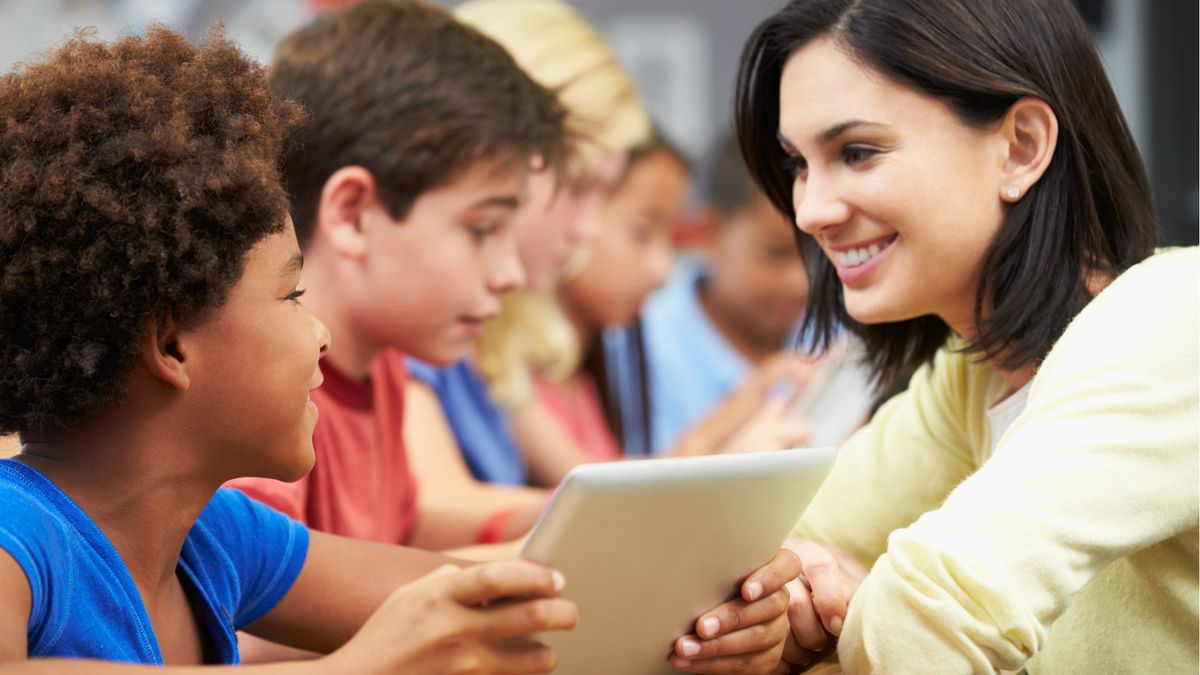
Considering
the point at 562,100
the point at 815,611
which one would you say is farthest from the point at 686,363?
the point at 815,611

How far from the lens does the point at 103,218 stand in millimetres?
807

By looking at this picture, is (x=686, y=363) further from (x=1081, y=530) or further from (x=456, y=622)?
(x=456, y=622)

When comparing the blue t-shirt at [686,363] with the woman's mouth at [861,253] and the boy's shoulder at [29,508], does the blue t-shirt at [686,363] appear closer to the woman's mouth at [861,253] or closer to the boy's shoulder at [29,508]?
the woman's mouth at [861,253]

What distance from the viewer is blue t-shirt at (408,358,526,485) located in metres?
2.11

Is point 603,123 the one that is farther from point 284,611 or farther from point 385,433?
point 284,611

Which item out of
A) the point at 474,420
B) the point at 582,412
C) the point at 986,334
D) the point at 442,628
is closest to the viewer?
the point at 442,628

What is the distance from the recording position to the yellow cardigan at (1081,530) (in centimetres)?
86

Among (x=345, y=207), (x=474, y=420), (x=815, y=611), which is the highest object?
(x=345, y=207)

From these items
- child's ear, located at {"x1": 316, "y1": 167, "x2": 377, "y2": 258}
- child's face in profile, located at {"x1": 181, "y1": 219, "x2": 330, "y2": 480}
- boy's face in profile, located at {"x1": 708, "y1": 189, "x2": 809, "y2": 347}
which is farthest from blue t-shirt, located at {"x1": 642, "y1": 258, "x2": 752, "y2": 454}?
child's face in profile, located at {"x1": 181, "y1": 219, "x2": 330, "y2": 480}

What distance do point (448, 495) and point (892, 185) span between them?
37.1 inches

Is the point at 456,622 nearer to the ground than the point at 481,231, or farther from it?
nearer to the ground

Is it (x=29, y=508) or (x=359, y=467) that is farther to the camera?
(x=359, y=467)

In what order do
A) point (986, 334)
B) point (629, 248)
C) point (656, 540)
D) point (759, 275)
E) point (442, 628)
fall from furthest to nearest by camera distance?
1. point (759, 275)
2. point (629, 248)
3. point (986, 334)
4. point (656, 540)
5. point (442, 628)

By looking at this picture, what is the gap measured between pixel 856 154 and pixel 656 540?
48 cm
